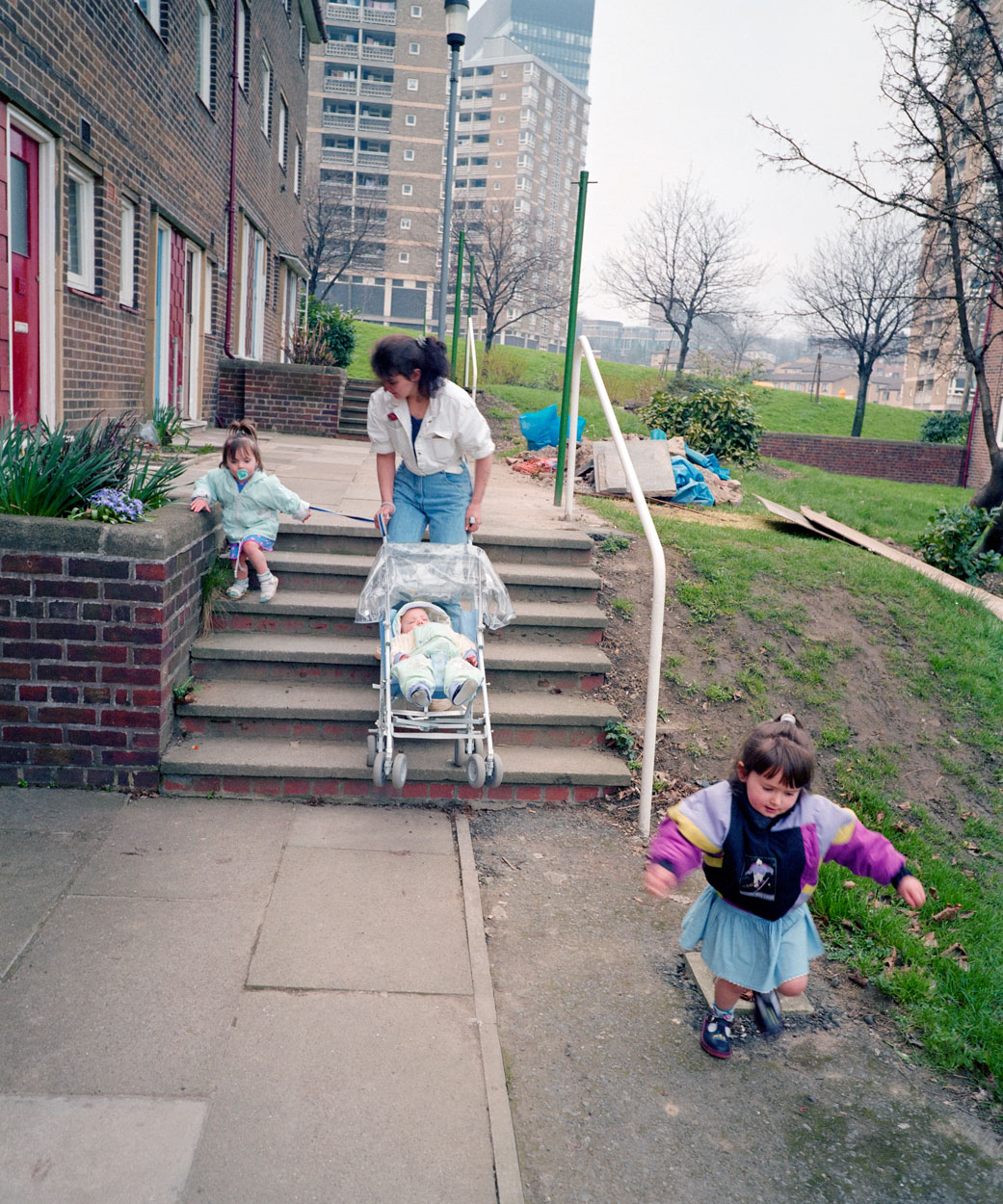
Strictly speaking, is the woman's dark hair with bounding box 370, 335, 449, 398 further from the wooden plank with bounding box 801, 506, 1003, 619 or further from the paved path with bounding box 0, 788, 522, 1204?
the wooden plank with bounding box 801, 506, 1003, 619

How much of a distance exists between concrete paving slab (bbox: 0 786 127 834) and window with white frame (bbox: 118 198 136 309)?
7.33 metres


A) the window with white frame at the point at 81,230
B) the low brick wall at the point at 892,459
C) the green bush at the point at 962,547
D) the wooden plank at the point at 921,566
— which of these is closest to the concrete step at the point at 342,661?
the wooden plank at the point at 921,566

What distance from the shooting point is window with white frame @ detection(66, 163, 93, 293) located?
8.93 metres

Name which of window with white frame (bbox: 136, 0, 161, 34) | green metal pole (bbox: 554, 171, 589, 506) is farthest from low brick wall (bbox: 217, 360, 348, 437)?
green metal pole (bbox: 554, 171, 589, 506)

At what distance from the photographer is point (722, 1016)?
313 centimetres

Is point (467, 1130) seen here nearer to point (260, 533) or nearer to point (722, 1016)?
point (722, 1016)

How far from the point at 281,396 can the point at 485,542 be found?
32.5ft

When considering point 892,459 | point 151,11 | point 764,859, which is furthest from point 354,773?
point 892,459

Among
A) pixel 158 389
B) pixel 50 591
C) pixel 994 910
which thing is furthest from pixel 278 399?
pixel 994 910

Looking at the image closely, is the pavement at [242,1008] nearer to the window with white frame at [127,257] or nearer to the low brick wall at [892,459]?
the window with white frame at [127,257]

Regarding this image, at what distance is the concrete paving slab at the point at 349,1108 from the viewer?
231cm

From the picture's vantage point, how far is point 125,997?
2.94m

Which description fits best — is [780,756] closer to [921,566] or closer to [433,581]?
[433,581]

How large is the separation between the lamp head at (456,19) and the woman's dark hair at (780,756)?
13136 mm
